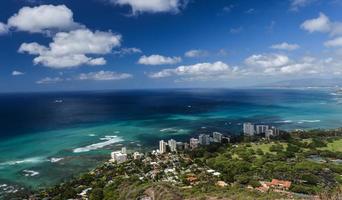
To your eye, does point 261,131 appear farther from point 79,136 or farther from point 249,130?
point 79,136

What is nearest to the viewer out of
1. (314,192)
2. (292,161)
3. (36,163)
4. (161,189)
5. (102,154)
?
(161,189)

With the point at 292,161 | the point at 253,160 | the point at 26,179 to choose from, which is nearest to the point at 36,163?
the point at 26,179

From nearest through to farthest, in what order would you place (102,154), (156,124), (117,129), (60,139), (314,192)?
1. (314,192)
2. (102,154)
3. (60,139)
4. (117,129)
5. (156,124)

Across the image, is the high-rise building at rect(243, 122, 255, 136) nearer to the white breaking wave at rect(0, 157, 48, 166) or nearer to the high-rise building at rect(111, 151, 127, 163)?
the high-rise building at rect(111, 151, 127, 163)

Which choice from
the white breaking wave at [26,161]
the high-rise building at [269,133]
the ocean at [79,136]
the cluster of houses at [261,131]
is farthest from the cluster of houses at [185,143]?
the white breaking wave at [26,161]

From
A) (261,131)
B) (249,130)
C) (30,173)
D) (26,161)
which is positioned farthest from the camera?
(261,131)

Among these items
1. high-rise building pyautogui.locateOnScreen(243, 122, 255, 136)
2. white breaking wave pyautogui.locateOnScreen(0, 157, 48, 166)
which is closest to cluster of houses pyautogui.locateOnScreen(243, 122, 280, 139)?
high-rise building pyautogui.locateOnScreen(243, 122, 255, 136)

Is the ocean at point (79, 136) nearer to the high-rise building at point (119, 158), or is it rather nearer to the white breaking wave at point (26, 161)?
the white breaking wave at point (26, 161)

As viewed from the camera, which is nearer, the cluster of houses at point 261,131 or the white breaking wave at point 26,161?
the white breaking wave at point 26,161

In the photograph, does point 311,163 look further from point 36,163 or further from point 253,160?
point 36,163

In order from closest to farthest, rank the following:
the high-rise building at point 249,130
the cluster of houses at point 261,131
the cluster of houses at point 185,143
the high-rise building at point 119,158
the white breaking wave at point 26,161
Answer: the high-rise building at point 119,158 → the white breaking wave at point 26,161 → the cluster of houses at point 185,143 → the cluster of houses at point 261,131 → the high-rise building at point 249,130

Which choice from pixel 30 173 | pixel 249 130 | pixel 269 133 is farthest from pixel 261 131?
pixel 30 173
